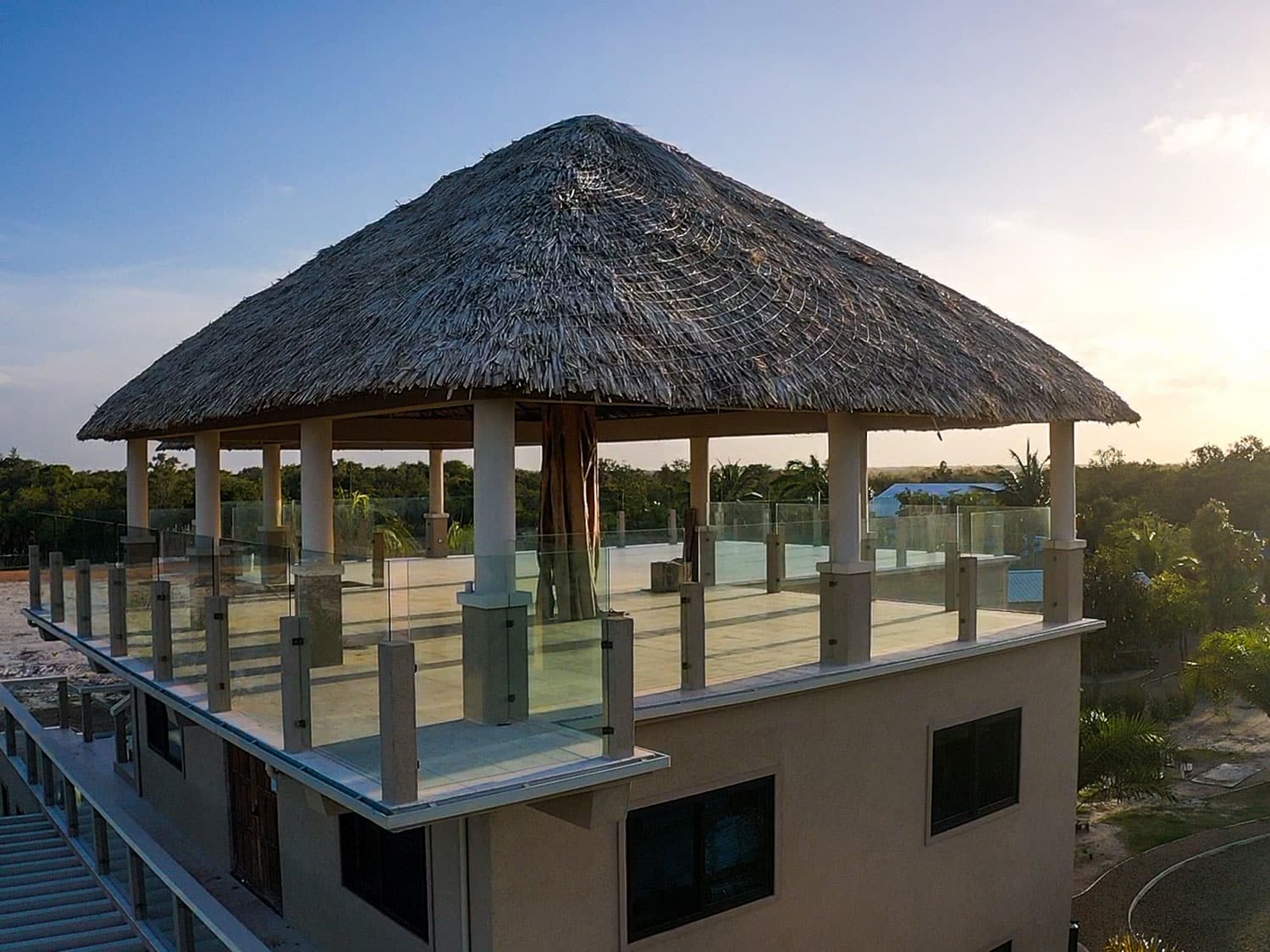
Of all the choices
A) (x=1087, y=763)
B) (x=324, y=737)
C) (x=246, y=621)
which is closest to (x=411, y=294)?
(x=246, y=621)

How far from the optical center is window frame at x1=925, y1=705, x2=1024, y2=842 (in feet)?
30.3

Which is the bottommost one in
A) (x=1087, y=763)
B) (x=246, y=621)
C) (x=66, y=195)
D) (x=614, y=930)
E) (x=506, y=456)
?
(x=1087, y=763)

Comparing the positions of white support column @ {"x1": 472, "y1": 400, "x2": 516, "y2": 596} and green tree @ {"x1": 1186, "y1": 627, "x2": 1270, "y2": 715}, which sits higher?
white support column @ {"x1": 472, "y1": 400, "x2": 516, "y2": 596}

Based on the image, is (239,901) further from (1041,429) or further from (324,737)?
(1041,429)

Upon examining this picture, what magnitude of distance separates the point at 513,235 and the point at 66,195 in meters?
15.1

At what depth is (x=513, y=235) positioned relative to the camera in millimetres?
7641

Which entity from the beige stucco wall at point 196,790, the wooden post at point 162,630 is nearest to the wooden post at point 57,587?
the beige stucco wall at point 196,790

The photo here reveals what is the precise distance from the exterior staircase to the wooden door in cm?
111

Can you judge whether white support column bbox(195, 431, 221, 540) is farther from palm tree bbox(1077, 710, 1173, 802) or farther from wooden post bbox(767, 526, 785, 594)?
palm tree bbox(1077, 710, 1173, 802)

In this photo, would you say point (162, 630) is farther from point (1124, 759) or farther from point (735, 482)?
point (735, 482)

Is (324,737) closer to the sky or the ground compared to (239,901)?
closer to the sky

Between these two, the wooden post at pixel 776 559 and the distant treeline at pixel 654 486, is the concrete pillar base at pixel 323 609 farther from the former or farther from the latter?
the distant treeline at pixel 654 486

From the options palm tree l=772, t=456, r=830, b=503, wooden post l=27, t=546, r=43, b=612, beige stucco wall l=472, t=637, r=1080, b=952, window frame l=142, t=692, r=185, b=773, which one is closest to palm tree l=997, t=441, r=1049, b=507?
palm tree l=772, t=456, r=830, b=503

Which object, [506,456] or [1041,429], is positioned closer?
[506,456]
